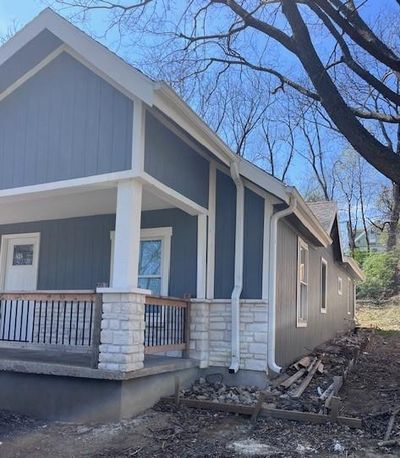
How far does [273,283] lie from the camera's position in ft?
25.2

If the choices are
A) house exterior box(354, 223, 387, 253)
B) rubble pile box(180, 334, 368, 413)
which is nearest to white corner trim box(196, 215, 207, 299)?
rubble pile box(180, 334, 368, 413)

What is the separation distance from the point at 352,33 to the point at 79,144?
14.9 ft

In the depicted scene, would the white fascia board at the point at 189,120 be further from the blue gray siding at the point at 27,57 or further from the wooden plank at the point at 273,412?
the wooden plank at the point at 273,412

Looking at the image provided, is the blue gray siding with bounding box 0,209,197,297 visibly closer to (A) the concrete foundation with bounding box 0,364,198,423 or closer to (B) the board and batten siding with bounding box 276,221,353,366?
(B) the board and batten siding with bounding box 276,221,353,366

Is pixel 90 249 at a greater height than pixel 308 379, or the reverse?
pixel 90 249

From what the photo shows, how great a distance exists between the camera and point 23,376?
640 cm

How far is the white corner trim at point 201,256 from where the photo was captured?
25.7 ft

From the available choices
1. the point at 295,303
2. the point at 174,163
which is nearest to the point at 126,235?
the point at 174,163

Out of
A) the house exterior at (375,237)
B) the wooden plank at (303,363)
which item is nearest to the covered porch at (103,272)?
the wooden plank at (303,363)

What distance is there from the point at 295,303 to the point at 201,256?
263 centimetres

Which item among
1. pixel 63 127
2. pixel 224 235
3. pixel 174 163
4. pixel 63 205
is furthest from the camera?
pixel 63 205

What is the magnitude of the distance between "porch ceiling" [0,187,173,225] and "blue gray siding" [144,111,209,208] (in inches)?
21.3

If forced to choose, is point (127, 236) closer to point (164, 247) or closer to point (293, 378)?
point (164, 247)

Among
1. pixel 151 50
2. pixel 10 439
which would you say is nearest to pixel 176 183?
pixel 10 439
